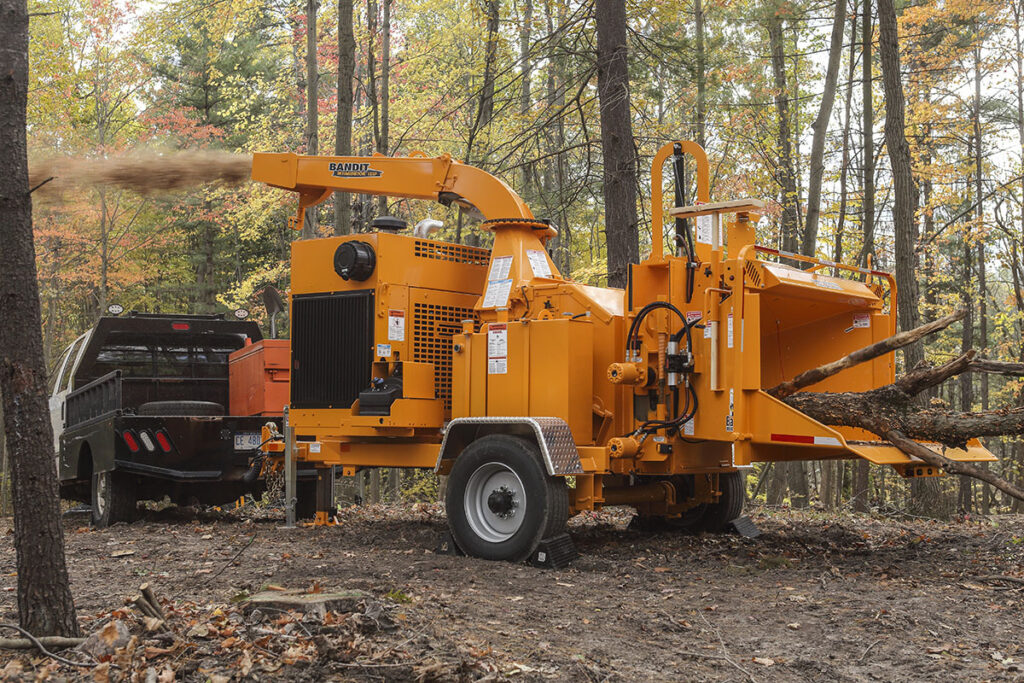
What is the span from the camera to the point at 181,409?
1142 centimetres

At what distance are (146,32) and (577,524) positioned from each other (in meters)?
13.0

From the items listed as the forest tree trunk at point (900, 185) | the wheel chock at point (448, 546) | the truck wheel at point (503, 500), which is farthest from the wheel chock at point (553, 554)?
the forest tree trunk at point (900, 185)

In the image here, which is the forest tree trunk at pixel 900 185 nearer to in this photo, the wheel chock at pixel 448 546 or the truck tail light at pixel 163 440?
the wheel chock at pixel 448 546

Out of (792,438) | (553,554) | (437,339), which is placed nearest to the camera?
(792,438)

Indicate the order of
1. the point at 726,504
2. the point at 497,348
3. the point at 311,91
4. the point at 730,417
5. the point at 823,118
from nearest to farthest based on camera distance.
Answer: the point at 730,417
the point at 497,348
the point at 726,504
the point at 823,118
the point at 311,91

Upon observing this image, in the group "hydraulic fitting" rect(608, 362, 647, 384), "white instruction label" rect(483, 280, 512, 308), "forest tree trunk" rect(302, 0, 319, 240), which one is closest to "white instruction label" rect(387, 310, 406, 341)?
"white instruction label" rect(483, 280, 512, 308)

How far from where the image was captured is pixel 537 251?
30.5 feet

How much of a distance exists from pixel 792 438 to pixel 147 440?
22.4 feet

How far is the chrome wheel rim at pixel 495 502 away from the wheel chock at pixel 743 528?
2796mm

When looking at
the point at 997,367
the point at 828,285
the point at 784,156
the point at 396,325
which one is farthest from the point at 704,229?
the point at 784,156

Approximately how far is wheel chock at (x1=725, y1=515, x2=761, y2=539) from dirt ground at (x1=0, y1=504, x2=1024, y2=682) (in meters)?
0.17

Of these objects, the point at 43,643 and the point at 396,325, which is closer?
the point at 43,643

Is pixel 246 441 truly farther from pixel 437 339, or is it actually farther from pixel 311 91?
pixel 311 91

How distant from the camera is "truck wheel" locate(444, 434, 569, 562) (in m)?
7.78
